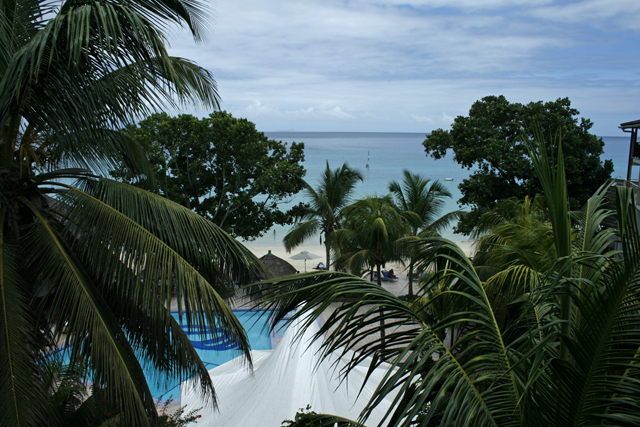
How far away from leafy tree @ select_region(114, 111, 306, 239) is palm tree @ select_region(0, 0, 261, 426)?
1303 centimetres

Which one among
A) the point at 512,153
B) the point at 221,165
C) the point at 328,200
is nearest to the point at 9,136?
the point at 221,165

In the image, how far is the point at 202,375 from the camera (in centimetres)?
418

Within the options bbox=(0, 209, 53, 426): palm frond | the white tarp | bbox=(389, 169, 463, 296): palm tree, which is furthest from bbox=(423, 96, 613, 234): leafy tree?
bbox=(0, 209, 53, 426): palm frond

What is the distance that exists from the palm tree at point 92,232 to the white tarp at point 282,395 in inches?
166

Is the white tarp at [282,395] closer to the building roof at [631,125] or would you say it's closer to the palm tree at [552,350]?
the palm tree at [552,350]

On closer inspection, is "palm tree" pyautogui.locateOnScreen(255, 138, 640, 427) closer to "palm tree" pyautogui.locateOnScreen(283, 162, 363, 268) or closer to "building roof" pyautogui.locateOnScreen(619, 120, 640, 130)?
"building roof" pyautogui.locateOnScreen(619, 120, 640, 130)

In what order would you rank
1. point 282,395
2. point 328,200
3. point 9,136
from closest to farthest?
point 9,136 → point 282,395 → point 328,200

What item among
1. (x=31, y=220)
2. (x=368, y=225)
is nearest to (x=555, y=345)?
(x=31, y=220)

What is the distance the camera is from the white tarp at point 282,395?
8078 millimetres

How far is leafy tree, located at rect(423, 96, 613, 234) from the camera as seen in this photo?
16.5m

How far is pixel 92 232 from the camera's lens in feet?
12.6

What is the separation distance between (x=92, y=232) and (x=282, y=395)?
587 cm

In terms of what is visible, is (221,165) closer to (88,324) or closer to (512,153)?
(512,153)

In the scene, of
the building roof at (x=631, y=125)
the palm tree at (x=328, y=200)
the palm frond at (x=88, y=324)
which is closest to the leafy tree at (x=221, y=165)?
the palm tree at (x=328, y=200)
